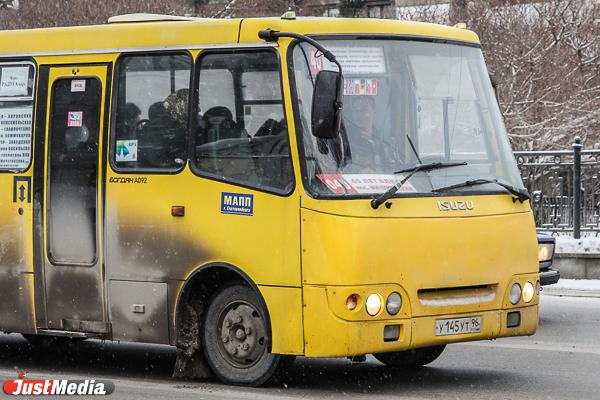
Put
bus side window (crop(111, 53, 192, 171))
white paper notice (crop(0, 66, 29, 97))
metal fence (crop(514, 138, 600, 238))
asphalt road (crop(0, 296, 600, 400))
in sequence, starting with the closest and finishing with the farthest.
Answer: asphalt road (crop(0, 296, 600, 400)) → bus side window (crop(111, 53, 192, 171)) → white paper notice (crop(0, 66, 29, 97)) → metal fence (crop(514, 138, 600, 238))

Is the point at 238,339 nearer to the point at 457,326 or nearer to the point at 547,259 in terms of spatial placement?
the point at 457,326

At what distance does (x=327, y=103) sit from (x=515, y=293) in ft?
6.89

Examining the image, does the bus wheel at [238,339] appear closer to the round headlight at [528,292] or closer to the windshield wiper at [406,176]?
the windshield wiper at [406,176]

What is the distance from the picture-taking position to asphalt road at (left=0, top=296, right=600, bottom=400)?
10.3 metres

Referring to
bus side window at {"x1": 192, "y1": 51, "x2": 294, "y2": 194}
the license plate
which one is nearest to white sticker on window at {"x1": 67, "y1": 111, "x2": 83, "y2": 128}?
bus side window at {"x1": 192, "y1": 51, "x2": 294, "y2": 194}

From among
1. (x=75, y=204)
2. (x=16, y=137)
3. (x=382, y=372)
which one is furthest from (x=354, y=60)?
(x=16, y=137)

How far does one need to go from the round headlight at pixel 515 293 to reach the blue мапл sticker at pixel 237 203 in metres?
2.00

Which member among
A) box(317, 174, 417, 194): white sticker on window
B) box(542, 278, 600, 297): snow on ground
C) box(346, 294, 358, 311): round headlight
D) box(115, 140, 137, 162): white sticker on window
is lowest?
box(542, 278, 600, 297): snow on ground

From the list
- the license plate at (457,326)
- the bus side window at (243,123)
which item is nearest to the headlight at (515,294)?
the license plate at (457,326)

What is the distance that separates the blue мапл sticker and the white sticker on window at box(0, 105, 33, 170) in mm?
2058

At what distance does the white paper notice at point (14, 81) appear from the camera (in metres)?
12.0

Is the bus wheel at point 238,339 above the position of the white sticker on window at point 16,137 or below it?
below

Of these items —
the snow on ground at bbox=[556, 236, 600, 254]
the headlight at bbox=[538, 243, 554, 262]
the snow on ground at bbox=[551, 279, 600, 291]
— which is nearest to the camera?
the headlight at bbox=[538, 243, 554, 262]

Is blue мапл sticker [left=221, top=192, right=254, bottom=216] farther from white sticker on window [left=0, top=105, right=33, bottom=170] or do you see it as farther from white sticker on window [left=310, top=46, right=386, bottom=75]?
white sticker on window [left=0, top=105, right=33, bottom=170]
